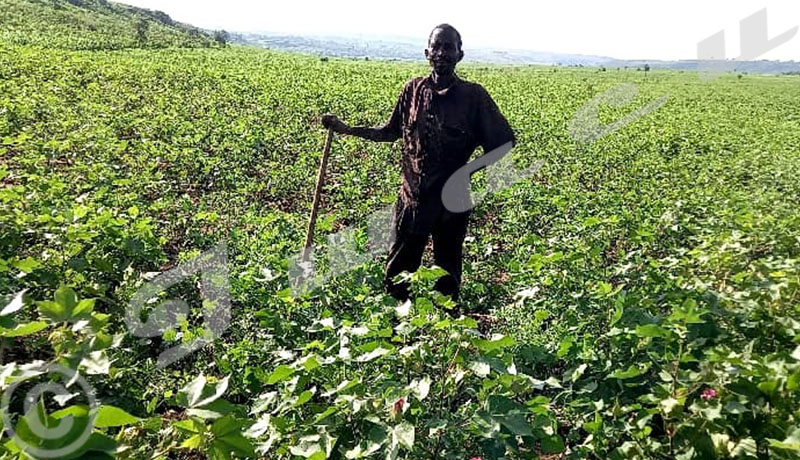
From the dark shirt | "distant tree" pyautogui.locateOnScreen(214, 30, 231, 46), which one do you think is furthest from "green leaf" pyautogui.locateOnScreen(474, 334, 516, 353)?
"distant tree" pyautogui.locateOnScreen(214, 30, 231, 46)

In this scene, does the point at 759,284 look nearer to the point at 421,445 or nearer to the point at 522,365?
the point at 522,365

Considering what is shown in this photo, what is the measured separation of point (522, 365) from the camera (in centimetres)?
253

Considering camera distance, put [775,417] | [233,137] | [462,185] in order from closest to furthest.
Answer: [775,417]
[462,185]
[233,137]

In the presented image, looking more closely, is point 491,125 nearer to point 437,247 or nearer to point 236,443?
point 437,247

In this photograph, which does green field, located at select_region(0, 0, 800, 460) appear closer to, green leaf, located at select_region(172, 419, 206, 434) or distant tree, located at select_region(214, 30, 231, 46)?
green leaf, located at select_region(172, 419, 206, 434)

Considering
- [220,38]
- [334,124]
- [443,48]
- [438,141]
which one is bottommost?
[438,141]

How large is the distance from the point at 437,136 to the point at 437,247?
73 centimetres

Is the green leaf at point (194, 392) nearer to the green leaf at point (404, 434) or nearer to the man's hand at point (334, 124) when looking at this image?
the green leaf at point (404, 434)

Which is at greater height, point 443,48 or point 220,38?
point 220,38

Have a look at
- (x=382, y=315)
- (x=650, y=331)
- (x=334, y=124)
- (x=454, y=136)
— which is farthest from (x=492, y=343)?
(x=334, y=124)

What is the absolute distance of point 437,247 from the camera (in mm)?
3662

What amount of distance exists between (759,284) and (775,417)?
3.51 ft

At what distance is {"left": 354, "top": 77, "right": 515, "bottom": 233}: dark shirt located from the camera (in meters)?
3.29

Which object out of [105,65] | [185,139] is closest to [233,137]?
[185,139]
